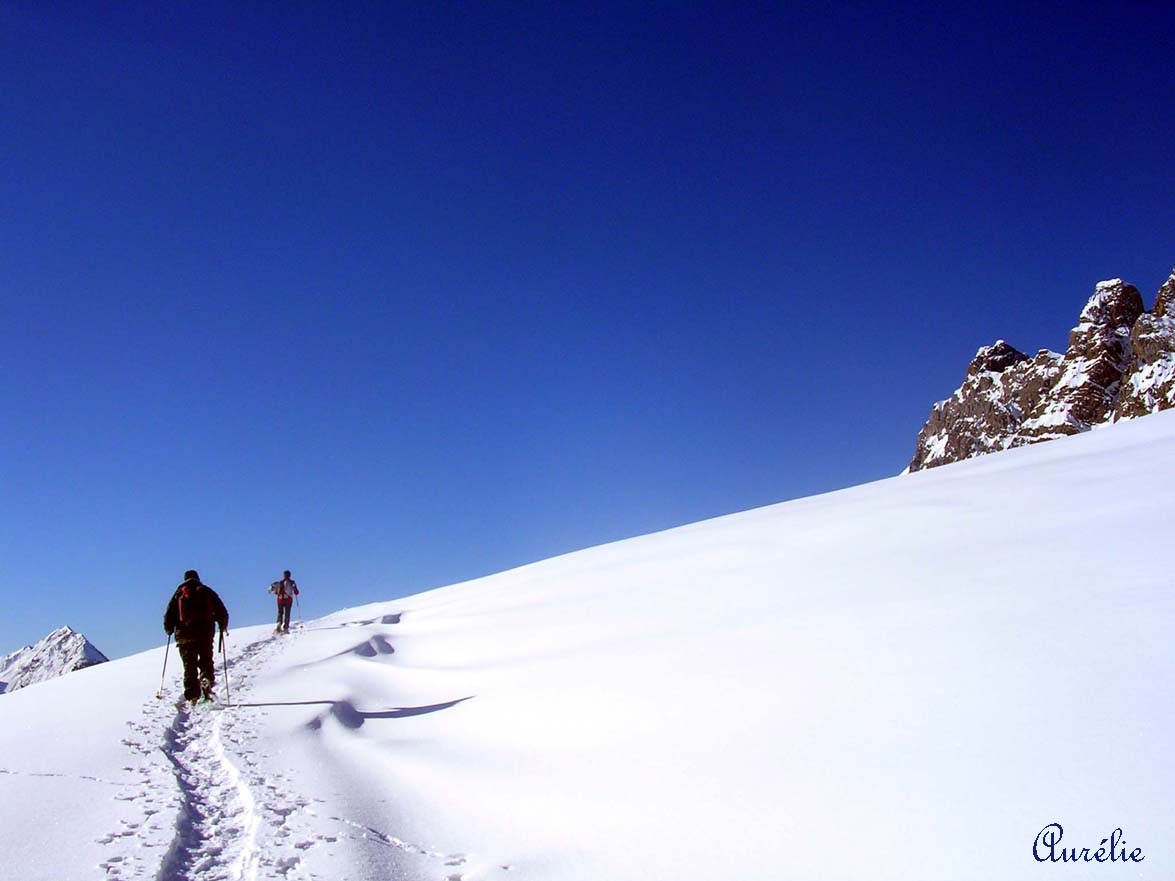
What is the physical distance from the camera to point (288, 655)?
16125 mm

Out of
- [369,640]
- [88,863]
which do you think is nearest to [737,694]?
[88,863]

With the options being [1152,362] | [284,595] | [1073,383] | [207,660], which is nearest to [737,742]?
[207,660]

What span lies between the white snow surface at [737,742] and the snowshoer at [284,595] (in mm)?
11165

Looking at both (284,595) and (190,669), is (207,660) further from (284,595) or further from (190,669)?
(284,595)

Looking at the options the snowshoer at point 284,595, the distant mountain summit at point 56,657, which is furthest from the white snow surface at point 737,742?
the distant mountain summit at point 56,657

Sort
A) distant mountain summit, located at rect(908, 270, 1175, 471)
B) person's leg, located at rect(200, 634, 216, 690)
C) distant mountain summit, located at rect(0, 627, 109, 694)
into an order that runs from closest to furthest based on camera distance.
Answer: person's leg, located at rect(200, 634, 216, 690)
distant mountain summit, located at rect(0, 627, 109, 694)
distant mountain summit, located at rect(908, 270, 1175, 471)

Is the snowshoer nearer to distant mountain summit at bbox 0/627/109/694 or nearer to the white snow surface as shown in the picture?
the white snow surface

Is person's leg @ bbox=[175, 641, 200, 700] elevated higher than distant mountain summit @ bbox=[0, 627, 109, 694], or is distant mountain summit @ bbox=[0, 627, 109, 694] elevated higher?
distant mountain summit @ bbox=[0, 627, 109, 694]

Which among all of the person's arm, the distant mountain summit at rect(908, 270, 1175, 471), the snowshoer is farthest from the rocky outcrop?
the person's arm

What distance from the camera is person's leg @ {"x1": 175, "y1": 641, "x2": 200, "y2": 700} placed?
10000mm

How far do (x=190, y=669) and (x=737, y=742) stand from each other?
825 cm

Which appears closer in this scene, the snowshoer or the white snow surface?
the white snow surface

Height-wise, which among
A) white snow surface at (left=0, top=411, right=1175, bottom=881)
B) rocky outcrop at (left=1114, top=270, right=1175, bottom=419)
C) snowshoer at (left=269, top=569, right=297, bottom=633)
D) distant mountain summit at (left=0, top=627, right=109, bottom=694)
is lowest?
white snow surface at (left=0, top=411, right=1175, bottom=881)

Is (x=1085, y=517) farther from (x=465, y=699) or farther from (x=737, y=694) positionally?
(x=465, y=699)
